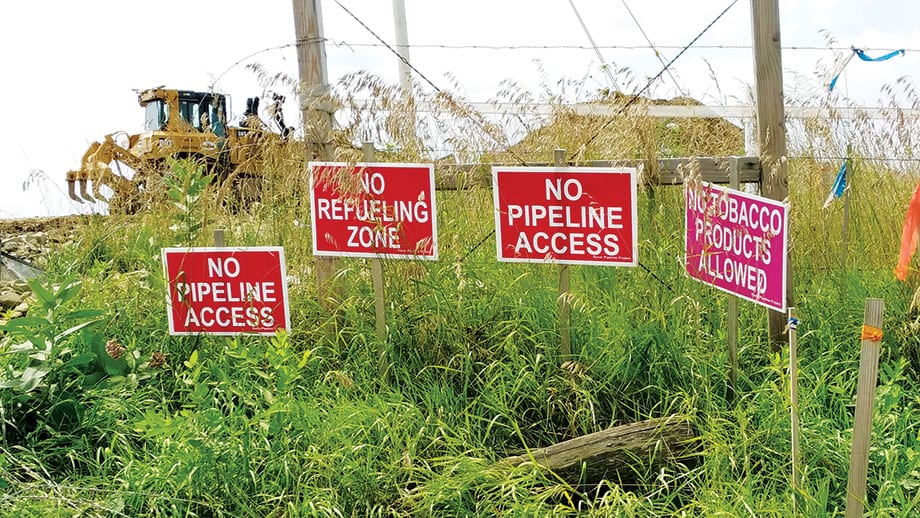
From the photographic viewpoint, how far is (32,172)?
5.26 m

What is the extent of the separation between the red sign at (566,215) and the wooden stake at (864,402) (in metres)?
1.23

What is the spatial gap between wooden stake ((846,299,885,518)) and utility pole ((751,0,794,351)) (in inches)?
59.9

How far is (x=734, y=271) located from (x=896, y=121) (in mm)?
1607

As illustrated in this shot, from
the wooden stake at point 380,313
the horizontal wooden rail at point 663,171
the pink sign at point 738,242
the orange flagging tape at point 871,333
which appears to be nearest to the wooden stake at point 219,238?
the wooden stake at point 380,313

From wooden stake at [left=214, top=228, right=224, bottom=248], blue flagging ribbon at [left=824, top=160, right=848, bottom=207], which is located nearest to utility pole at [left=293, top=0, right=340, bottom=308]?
wooden stake at [left=214, top=228, right=224, bottom=248]

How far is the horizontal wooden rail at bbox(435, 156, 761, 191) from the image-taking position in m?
4.04

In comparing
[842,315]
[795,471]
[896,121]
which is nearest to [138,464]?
[795,471]

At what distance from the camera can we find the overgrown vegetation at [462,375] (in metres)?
3.14

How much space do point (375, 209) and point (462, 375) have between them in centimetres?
85

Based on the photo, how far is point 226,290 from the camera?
409 centimetres

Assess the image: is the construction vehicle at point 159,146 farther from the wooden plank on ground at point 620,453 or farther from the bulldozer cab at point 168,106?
the wooden plank on ground at point 620,453

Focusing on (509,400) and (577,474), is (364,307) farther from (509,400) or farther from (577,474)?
(577,474)

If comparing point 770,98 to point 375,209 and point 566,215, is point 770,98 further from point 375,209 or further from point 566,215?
point 375,209

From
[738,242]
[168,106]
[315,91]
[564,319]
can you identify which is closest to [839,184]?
[738,242]
